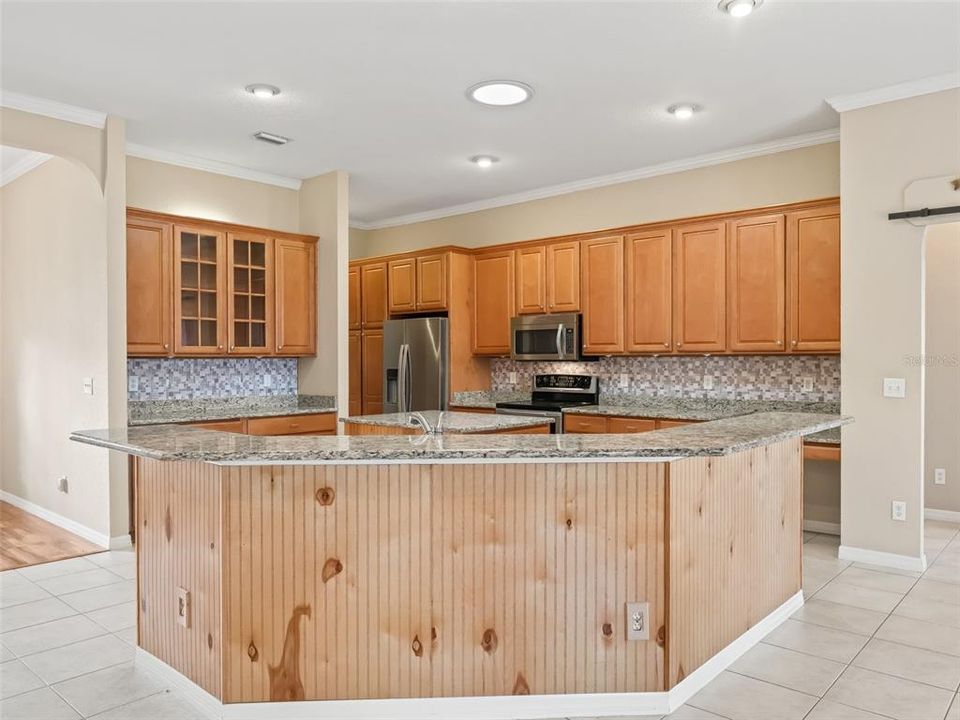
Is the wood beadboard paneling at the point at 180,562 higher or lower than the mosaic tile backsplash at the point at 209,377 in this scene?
lower

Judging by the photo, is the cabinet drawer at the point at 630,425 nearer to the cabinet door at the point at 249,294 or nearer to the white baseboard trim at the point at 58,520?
the cabinet door at the point at 249,294

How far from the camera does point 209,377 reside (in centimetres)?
562

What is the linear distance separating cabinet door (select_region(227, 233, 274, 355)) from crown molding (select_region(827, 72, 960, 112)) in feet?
13.9

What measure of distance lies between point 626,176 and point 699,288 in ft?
4.16

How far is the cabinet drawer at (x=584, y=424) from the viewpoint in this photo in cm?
532

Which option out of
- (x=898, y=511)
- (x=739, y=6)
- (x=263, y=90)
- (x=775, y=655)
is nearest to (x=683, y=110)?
(x=739, y=6)

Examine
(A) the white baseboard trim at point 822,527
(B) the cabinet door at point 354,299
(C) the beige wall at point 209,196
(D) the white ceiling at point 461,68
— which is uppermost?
(D) the white ceiling at point 461,68

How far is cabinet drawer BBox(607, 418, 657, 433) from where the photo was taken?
16.7 feet

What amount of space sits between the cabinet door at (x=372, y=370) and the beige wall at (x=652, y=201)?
47.0 inches

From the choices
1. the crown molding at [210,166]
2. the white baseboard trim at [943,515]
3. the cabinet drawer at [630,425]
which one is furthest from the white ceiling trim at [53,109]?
the white baseboard trim at [943,515]

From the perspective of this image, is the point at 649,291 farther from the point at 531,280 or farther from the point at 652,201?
the point at 531,280

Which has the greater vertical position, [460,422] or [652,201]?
[652,201]

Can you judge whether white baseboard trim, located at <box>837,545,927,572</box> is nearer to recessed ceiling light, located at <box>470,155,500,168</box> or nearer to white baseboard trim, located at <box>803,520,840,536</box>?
white baseboard trim, located at <box>803,520,840,536</box>

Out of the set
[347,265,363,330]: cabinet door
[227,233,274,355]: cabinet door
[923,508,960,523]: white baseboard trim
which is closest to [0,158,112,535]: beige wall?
[227,233,274,355]: cabinet door
